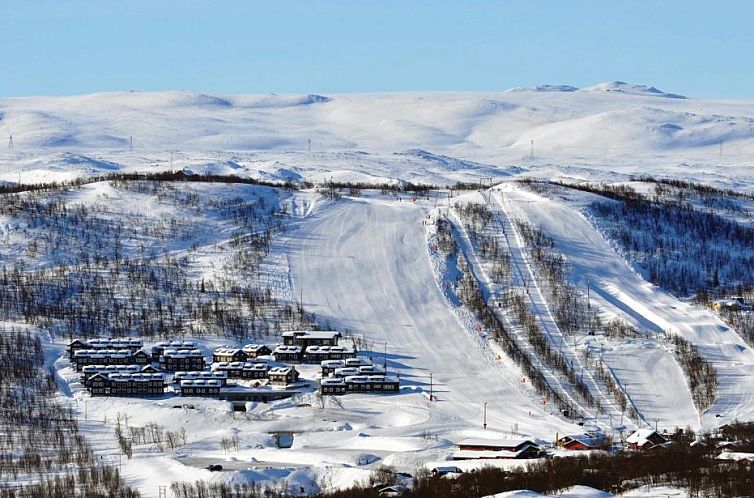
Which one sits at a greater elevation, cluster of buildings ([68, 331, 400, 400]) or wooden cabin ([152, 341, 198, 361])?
wooden cabin ([152, 341, 198, 361])

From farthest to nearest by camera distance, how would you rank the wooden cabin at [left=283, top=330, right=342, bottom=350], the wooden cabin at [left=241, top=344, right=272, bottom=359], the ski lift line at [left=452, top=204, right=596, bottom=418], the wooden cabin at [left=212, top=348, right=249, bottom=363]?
the wooden cabin at [left=283, top=330, right=342, bottom=350] < the wooden cabin at [left=241, top=344, right=272, bottom=359] < the wooden cabin at [left=212, top=348, right=249, bottom=363] < the ski lift line at [left=452, top=204, right=596, bottom=418]

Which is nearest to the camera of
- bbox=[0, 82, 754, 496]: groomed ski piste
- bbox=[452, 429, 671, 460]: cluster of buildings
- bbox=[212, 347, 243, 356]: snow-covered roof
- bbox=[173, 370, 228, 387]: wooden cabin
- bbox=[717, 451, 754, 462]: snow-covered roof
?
bbox=[717, 451, 754, 462]: snow-covered roof

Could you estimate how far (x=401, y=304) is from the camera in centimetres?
9238

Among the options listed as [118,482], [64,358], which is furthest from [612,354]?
[118,482]

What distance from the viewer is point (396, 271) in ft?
324

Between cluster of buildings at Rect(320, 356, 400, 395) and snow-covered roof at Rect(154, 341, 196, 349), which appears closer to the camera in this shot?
cluster of buildings at Rect(320, 356, 400, 395)


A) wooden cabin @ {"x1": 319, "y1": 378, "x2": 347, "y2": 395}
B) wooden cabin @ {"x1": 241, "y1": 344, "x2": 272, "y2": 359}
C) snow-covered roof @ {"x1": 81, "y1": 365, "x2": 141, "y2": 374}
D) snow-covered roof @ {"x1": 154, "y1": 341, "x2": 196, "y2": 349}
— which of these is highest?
snow-covered roof @ {"x1": 154, "y1": 341, "x2": 196, "y2": 349}

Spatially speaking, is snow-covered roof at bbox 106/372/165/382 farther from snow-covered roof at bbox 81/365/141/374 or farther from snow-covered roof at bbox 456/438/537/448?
snow-covered roof at bbox 456/438/537/448

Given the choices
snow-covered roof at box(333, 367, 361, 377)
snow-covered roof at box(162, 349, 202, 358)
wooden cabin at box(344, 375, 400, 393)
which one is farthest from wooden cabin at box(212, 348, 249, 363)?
wooden cabin at box(344, 375, 400, 393)

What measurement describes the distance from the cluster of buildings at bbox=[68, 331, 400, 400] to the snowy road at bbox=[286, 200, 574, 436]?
2.95 m

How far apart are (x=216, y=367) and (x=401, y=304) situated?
17431 millimetres

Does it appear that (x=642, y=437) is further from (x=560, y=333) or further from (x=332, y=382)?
(x=560, y=333)

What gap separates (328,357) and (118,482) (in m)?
26.7

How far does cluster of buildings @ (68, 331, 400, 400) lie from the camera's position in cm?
7494
